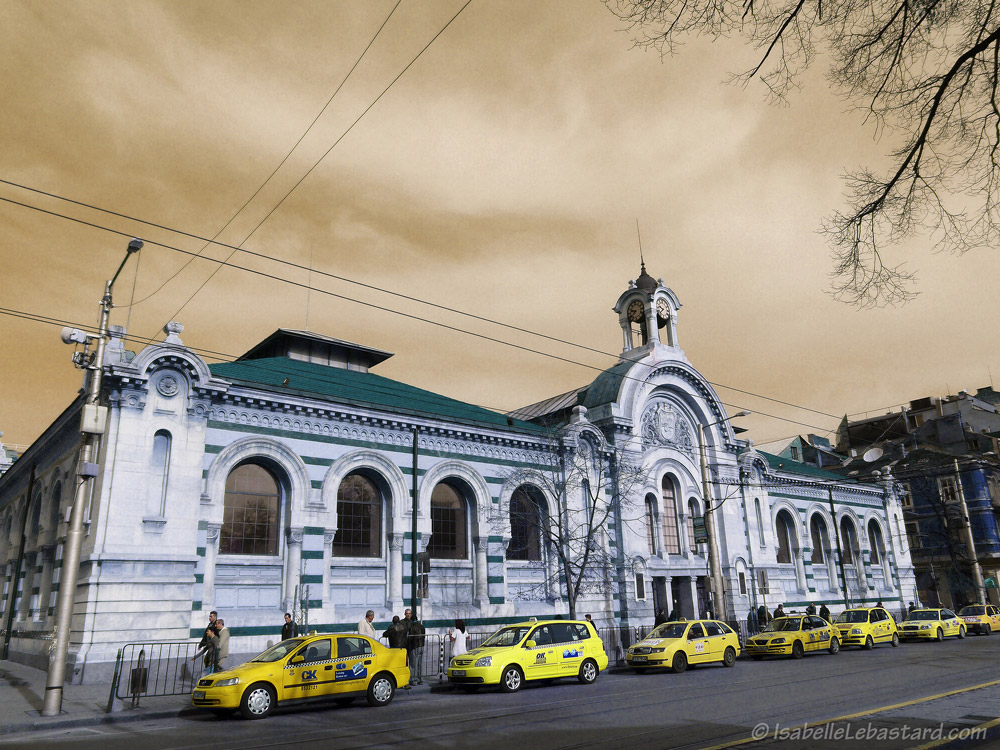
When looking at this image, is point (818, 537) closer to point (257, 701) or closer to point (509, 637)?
point (509, 637)

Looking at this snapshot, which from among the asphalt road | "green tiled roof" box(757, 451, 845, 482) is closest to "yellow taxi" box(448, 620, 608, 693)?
the asphalt road

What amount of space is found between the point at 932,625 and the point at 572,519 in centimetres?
1706

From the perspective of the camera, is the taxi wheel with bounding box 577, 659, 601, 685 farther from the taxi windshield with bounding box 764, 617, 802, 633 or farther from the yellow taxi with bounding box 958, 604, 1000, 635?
the yellow taxi with bounding box 958, 604, 1000, 635

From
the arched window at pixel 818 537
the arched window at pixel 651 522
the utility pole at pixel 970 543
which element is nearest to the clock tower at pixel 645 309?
the arched window at pixel 651 522

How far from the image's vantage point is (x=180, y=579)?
794 inches

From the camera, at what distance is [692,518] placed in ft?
115

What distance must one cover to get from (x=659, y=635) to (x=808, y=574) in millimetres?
22088

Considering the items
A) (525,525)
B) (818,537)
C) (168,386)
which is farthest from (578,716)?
(818,537)

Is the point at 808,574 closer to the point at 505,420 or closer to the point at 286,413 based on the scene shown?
the point at 505,420

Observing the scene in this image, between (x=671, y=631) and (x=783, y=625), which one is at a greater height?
(x=671, y=631)

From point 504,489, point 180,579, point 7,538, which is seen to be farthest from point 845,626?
point 7,538

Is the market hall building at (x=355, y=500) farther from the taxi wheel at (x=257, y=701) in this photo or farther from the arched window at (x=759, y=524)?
the taxi wheel at (x=257, y=701)

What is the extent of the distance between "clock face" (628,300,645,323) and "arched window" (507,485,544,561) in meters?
12.1

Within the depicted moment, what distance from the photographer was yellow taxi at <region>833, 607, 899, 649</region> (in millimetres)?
28375
